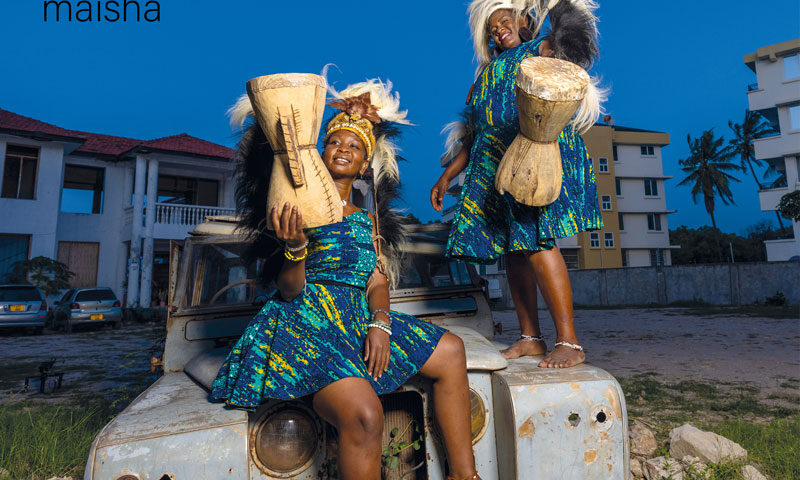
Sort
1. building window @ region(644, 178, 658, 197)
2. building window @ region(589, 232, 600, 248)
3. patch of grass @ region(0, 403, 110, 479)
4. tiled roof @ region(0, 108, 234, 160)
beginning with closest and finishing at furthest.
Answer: patch of grass @ region(0, 403, 110, 479) < tiled roof @ region(0, 108, 234, 160) < building window @ region(589, 232, 600, 248) < building window @ region(644, 178, 658, 197)

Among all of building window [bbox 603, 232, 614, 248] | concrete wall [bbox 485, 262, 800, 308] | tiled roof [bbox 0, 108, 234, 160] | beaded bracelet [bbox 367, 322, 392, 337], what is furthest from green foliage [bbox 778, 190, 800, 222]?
beaded bracelet [bbox 367, 322, 392, 337]

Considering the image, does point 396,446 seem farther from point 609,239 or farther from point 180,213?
point 609,239

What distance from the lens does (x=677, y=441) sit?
264 cm

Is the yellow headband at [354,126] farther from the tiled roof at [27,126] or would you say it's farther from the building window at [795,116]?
the building window at [795,116]

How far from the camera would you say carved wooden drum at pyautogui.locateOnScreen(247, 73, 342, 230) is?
1.55 meters

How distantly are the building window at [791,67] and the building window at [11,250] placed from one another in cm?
3500

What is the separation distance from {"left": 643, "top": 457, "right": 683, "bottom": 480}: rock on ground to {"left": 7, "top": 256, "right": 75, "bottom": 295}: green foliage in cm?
1816

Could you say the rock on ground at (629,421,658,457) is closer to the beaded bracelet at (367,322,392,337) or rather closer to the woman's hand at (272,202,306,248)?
the beaded bracelet at (367,322,392,337)

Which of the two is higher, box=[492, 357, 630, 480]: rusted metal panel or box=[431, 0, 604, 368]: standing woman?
box=[431, 0, 604, 368]: standing woman

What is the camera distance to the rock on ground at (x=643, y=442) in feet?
8.96

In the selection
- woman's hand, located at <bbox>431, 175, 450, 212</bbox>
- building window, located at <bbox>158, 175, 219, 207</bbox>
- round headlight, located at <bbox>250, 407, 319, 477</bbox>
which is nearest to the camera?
round headlight, located at <bbox>250, 407, 319, 477</bbox>

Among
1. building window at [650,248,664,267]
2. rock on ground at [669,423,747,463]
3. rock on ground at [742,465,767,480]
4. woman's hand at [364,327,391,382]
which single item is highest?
building window at [650,248,664,267]

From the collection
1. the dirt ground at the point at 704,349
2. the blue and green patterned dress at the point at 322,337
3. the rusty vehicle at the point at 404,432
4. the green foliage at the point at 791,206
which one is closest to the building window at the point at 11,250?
the dirt ground at the point at 704,349

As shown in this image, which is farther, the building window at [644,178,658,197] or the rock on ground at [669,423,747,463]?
the building window at [644,178,658,197]
